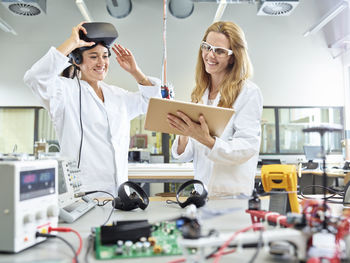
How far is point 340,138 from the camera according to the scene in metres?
5.69

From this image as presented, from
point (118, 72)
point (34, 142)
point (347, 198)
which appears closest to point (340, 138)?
point (118, 72)

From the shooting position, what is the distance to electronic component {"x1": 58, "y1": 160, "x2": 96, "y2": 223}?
1.05m

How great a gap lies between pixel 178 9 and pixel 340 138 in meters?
3.83

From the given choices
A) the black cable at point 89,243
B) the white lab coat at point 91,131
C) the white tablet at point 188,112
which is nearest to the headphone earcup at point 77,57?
the white lab coat at point 91,131

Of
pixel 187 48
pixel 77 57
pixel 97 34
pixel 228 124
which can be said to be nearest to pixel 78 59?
pixel 77 57

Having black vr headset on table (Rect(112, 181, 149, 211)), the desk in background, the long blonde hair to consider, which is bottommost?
the desk in background

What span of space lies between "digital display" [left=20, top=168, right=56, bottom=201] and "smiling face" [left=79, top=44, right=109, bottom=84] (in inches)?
33.4

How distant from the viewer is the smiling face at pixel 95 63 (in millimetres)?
1577

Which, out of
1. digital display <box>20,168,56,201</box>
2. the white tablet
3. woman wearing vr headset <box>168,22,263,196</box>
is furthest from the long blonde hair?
digital display <box>20,168,56,201</box>

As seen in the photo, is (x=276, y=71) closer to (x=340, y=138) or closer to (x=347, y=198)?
(x=340, y=138)

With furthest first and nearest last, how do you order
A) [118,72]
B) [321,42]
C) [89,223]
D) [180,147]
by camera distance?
[321,42] < [118,72] < [180,147] < [89,223]

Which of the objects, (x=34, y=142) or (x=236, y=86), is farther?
(x=34, y=142)

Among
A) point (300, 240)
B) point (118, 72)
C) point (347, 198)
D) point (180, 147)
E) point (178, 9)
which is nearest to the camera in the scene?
point (300, 240)

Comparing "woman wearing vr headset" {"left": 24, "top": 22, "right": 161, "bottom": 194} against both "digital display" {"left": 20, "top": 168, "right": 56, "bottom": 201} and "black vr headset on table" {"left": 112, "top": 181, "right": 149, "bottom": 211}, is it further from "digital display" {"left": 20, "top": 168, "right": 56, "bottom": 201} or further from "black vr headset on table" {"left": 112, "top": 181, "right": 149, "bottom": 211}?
"digital display" {"left": 20, "top": 168, "right": 56, "bottom": 201}
